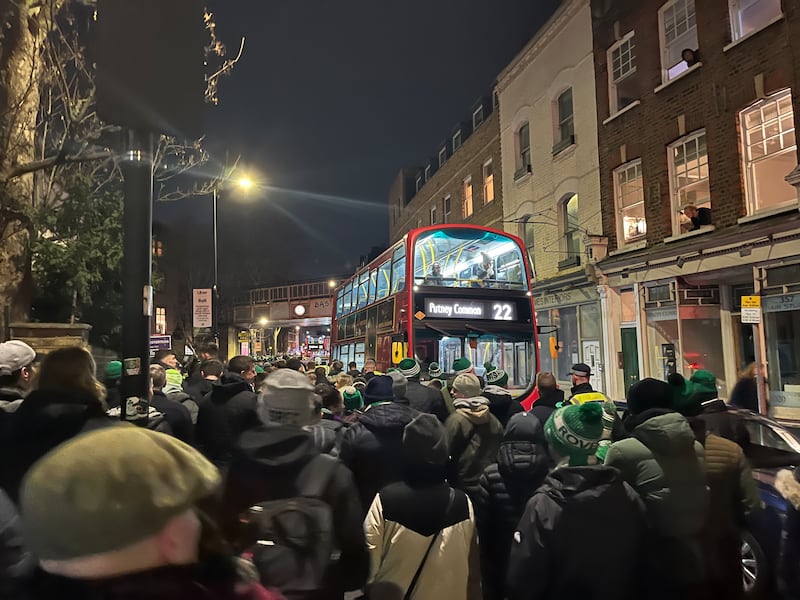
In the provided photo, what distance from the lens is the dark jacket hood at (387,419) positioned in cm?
383

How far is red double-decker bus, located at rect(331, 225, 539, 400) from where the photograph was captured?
37.2 feet

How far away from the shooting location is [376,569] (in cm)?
285

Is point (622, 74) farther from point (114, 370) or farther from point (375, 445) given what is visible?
point (375, 445)

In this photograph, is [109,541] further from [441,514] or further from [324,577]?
[441,514]

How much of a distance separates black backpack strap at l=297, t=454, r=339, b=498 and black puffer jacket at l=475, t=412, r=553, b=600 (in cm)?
121

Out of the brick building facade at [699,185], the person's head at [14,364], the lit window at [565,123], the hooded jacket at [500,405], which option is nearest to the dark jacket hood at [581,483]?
the hooded jacket at [500,405]

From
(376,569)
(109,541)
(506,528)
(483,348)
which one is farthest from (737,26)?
(109,541)

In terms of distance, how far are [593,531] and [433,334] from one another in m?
8.79

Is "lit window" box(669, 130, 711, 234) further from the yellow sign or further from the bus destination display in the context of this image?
the bus destination display

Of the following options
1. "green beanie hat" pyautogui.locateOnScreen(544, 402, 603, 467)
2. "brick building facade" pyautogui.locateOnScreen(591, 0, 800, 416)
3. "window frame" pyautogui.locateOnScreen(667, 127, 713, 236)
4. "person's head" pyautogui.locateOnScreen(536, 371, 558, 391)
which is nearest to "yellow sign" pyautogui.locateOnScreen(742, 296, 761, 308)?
"brick building facade" pyautogui.locateOnScreen(591, 0, 800, 416)

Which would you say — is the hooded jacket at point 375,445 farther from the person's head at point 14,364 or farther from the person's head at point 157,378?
the person's head at point 157,378

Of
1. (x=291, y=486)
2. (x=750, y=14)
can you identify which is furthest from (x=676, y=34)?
(x=291, y=486)

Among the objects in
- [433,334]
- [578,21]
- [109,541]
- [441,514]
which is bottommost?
[441,514]

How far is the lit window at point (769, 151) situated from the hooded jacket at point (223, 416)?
39.5 feet
